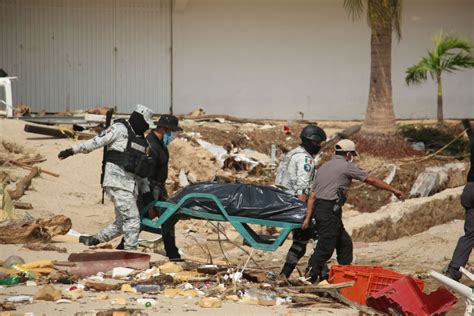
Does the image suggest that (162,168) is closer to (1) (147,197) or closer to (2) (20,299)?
(1) (147,197)

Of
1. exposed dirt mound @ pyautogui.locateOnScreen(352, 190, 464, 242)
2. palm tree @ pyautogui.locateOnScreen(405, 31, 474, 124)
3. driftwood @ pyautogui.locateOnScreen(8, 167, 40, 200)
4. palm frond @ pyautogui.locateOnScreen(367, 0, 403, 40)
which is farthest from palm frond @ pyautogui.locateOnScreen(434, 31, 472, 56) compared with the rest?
driftwood @ pyautogui.locateOnScreen(8, 167, 40, 200)

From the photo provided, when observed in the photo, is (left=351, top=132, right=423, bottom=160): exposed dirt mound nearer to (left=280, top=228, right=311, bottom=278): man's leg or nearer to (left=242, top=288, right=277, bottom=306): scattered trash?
(left=280, top=228, right=311, bottom=278): man's leg

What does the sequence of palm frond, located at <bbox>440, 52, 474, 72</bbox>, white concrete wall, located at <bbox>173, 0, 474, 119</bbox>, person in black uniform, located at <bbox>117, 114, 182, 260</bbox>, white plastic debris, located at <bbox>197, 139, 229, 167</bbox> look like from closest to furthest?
1. person in black uniform, located at <bbox>117, 114, 182, 260</bbox>
2. white plastic debris, located at <bbox>197, 139, 229, 167</bbox>
3. palm frond, located at <bbox>440, 52, 474, 72</bbox>
4. white concrete wall, located at <bbox>173, 0, 474, 119</bbox>

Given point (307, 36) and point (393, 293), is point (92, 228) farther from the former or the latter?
point (307, 36)

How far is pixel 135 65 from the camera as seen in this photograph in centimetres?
2331

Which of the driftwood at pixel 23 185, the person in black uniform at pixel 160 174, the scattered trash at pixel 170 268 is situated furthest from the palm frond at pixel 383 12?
the scattered trash at pixel 170 268

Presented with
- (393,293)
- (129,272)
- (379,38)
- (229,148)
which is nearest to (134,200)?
(129,272)

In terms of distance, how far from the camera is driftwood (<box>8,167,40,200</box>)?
14797 mm

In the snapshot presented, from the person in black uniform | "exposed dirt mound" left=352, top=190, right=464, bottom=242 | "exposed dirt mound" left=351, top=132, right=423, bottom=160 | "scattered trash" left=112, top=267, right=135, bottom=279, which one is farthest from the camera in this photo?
"exposed dirt mound" left=351, top=132, right=423, bottom=160

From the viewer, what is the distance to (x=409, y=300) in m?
8.98

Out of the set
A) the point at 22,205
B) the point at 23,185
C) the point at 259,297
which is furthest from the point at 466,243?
the point at 23,185

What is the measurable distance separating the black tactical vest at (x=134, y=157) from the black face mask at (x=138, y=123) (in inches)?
2.2

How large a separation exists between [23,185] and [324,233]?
21.2ft

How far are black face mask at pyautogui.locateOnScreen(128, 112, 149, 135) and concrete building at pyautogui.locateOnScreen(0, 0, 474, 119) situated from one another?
1205 centimetres
